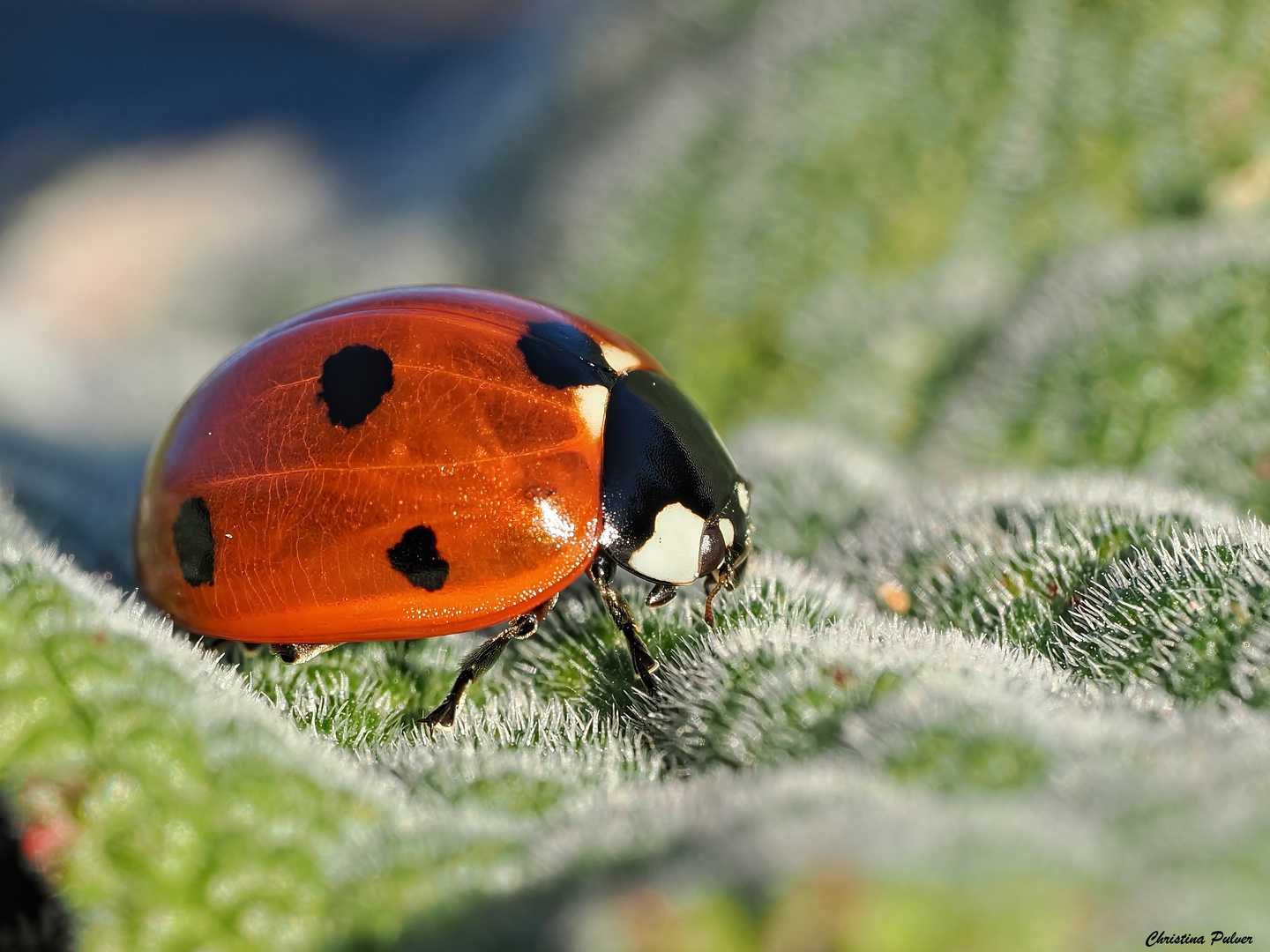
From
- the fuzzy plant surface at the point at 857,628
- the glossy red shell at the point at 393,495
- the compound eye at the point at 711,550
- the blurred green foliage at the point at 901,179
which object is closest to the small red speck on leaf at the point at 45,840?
the fuzzy plant surface at the point at 857,628

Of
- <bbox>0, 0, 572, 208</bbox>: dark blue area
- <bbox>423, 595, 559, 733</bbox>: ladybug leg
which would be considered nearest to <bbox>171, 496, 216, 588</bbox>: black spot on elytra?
<bbox>423, 595, 559, 733</bbox>: ladybug leg

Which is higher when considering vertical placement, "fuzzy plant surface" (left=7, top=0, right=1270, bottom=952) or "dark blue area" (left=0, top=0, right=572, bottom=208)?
"dark blue area" (left=0, top=0, right=572, bottom=208)

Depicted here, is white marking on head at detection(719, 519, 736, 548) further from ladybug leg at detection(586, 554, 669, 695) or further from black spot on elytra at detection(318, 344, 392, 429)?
black spot on elytra at detection(318, 344, 392, 429)

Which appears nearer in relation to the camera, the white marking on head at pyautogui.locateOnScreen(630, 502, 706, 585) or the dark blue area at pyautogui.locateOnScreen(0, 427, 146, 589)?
the white marking on head at pyautogui.locateOnScreen(630, 502, 706, 585)

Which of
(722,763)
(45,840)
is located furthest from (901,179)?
(45,840)

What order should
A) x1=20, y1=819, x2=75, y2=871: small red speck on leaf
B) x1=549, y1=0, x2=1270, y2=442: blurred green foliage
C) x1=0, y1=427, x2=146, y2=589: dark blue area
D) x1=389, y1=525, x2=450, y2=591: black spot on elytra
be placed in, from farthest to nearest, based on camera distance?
x1=549, y1=0, x2=1270, y2=442: blurred green foliage
x1=0, y1=427, x2=146, y2=589: dark blue area
x1=389, y1=525, x2=450, y2=591: black spot on elytra
x1=20, y1=819, x2=75, y2=871: small red speck on leaf

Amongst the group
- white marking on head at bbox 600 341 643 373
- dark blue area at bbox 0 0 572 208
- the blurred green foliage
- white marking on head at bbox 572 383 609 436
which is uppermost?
dark blue area at bbox 0 0 572 208

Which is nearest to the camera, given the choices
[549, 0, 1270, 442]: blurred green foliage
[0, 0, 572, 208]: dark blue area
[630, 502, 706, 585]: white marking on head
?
[630, 502, 706, 585]: white marking on head
